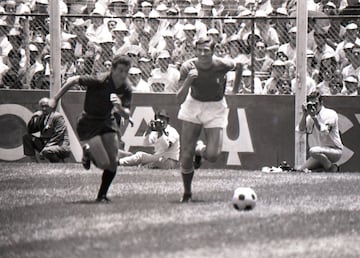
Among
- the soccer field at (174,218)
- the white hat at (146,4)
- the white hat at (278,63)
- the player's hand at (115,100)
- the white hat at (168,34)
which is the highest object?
the white hat at (146,4)

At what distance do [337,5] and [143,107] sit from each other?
4593mm

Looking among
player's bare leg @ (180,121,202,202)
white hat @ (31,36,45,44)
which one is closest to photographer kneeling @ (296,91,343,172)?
player's bare leg @ (180,121,202,202)

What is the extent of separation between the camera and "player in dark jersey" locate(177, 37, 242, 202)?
11.9 metres

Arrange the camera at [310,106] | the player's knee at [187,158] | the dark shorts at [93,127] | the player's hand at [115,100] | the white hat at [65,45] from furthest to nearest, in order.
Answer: the white hat at [65,45] → the camera at [310,106] → the dark shorts at [93,127] → the player's knee at [187,158] → the player's hand at [115,100]

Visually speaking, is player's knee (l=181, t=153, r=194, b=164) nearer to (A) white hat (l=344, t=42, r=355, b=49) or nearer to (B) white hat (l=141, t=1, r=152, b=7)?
(A) white hat (l=344, t=42, r=355, b=49)

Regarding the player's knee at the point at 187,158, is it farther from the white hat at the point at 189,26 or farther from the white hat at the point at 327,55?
the white hat at the point at 189,26

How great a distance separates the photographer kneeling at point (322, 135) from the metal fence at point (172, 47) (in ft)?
2.76

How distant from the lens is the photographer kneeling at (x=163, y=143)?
17641 mm

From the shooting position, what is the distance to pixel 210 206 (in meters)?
11.6

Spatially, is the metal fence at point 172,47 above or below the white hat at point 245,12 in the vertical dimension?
below

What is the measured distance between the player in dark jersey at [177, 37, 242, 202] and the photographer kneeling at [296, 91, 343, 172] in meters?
5.02

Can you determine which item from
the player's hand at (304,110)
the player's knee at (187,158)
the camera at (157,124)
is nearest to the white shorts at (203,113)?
the player's knee at (187,158)

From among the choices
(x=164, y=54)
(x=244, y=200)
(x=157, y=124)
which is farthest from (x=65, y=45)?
(x=244, y=200)

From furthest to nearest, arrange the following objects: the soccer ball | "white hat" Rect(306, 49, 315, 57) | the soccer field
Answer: "white hat" Rect(306, 49, 315, 57) < the soccer ball < the soccer field
